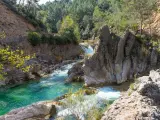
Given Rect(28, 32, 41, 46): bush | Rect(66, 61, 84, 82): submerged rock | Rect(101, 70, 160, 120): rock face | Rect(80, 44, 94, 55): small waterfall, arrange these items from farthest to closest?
Rect(80, 44, 94, 55): small waterfall, Rect(28, 32, 41, 46): bush, Rect(66, 61, 84, 82): submerged rock, Rect(101, 70, 160, 120): rock face

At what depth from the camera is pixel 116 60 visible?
36.8 m

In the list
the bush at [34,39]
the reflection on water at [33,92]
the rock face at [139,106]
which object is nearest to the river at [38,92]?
the reflection on water at [33,92]

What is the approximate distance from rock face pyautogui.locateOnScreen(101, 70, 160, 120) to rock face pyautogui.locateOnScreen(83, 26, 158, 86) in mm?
21226

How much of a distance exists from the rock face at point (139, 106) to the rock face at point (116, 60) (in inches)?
836

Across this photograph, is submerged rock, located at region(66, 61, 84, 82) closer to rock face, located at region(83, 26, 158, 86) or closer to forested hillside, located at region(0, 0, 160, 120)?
forested hillside, located at region(0, 0, 160, 120)

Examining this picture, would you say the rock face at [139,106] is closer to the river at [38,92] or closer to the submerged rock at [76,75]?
the river at [38,92]

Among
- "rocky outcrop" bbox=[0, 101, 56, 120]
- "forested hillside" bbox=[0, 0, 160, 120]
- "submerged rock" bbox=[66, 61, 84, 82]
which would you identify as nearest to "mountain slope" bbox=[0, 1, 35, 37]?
"forested hillside" bbox=[0, 0, 160, 120]

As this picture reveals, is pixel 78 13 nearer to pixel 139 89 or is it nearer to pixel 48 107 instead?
pixel 48 107

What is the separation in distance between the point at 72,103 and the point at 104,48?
72.1ft

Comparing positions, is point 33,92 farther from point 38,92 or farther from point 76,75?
point 76,75

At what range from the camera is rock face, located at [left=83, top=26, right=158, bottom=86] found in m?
36.1

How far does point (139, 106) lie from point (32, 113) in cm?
1308

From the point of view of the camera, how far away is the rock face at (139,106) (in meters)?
10.8

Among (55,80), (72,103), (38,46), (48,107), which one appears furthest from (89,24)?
(72,103)
